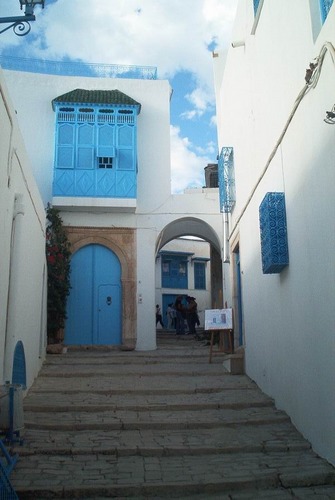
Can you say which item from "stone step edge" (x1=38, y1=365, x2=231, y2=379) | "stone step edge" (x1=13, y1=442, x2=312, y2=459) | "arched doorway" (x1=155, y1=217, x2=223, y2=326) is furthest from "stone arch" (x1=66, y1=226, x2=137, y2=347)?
"arched doorway" (x1=155, y1=217, x2=223, y2=326)

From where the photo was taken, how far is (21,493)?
3.91m

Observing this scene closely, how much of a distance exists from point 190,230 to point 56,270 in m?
5.05

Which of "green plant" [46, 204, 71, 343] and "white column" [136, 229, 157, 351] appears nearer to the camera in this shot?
"green plant" [46, 204, 71, 343]

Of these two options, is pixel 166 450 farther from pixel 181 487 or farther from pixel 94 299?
pixel 94 299

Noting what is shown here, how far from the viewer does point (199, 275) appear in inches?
973

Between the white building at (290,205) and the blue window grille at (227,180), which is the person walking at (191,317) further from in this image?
the white building at (290,205)

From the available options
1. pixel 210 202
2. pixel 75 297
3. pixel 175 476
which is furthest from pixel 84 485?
pixel 210 202

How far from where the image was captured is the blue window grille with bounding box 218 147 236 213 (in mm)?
10375

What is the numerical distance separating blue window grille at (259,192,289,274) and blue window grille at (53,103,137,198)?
22.6 feet

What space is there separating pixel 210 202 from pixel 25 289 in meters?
7.65

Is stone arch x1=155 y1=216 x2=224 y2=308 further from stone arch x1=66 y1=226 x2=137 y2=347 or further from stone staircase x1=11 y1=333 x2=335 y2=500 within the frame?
stone staircase x1=11 y1=333 x2=335 y2=500

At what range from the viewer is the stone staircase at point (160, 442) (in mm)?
4168

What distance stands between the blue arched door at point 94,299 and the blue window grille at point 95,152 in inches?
63.1

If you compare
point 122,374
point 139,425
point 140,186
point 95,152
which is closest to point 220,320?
point 122,374
